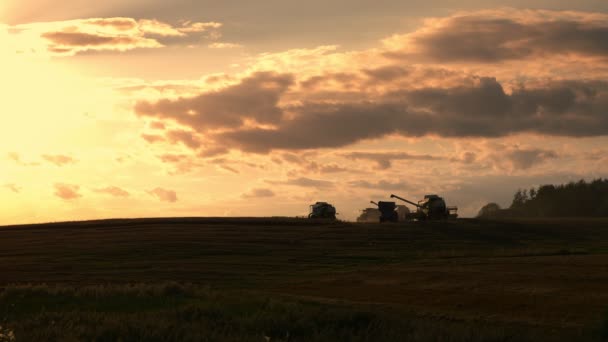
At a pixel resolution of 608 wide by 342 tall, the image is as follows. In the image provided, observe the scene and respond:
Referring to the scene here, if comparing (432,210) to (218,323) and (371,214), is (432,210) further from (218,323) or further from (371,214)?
(218,323)

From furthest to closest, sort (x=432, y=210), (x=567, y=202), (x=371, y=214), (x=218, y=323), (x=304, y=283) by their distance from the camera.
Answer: (x=567, y=202)
(x=371, y=214)
(x=432, y=210)
(x=304, y=283)
(x=218, y=323)

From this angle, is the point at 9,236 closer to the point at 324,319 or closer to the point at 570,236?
the point at 570,236

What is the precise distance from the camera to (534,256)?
53.2m

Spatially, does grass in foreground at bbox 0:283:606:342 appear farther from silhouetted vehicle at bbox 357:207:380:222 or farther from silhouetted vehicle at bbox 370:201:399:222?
silhouetted vehicle at bbox 357:207:380:222

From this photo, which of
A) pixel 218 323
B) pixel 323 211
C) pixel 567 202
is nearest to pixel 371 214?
pixel 323 211

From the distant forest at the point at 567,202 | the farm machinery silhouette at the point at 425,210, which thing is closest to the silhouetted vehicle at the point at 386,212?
the farm machinery silhouette at the point at 425,210

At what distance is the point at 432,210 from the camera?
302 feet

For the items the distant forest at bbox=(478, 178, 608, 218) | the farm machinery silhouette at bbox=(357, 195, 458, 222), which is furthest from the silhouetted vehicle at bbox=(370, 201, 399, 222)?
the distant forest at bbox=(478, 178, 608, 218)

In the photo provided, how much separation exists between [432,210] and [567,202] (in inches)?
2594

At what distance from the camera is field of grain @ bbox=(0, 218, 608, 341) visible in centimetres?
2319

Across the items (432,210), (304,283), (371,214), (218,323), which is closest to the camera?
(218,323)

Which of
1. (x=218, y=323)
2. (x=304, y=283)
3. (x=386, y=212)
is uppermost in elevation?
(x=386, y=212)

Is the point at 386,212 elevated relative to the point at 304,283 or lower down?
elevated

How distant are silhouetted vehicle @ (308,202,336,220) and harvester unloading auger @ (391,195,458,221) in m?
11.6
